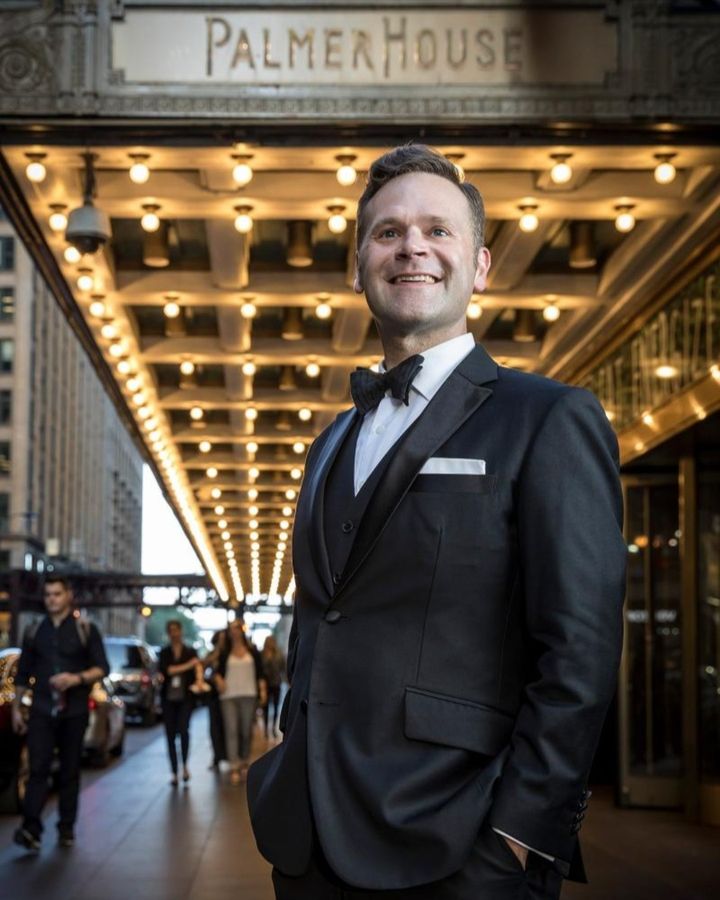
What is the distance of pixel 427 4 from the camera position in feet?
34.1

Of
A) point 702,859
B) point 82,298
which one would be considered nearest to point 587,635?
point 702,859

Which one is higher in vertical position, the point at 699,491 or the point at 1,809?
the point at 699,491

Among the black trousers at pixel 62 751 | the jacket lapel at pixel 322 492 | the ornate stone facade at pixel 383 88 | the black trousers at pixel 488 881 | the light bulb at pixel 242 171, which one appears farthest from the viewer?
the black trousers at pixel 62 751

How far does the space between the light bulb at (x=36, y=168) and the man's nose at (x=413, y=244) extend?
28.5 feet

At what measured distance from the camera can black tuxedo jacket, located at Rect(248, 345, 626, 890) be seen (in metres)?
2.53

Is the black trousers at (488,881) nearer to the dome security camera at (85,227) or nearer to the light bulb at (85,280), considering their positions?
the dome security camera at (85,227)

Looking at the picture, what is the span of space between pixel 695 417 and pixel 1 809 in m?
7.14

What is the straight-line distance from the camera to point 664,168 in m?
11.1

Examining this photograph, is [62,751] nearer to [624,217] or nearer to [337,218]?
[337,218]

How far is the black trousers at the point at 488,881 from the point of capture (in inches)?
98.5

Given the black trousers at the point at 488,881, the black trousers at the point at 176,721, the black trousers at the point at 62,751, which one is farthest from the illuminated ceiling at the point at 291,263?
the black trousers at the point at 488,881

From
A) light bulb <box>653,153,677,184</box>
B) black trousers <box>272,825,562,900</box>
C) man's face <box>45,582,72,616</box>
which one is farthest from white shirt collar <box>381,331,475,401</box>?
man's face <box>45,582,72,616</box>

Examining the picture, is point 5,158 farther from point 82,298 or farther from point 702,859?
point 702,859

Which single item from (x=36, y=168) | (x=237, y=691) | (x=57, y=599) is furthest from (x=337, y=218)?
(x=237, y=691)
